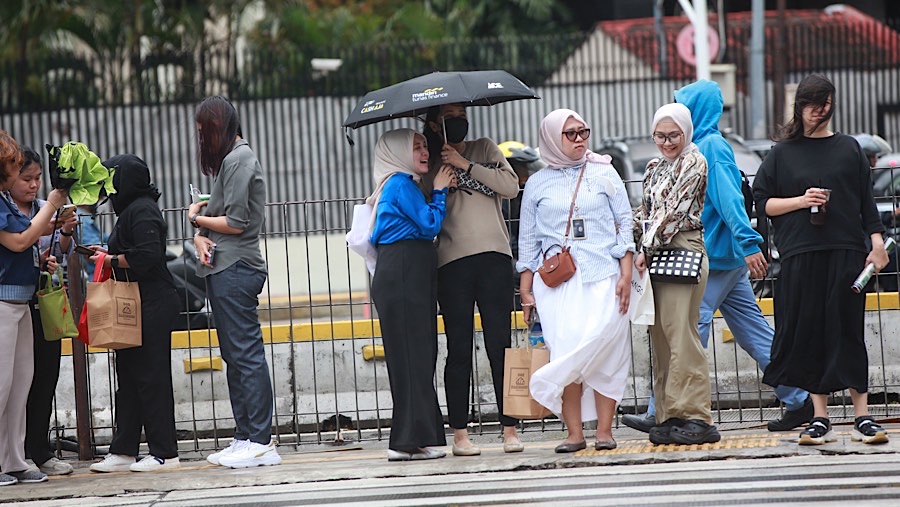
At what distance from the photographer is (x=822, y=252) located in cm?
673

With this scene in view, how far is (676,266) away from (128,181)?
9.74 feet

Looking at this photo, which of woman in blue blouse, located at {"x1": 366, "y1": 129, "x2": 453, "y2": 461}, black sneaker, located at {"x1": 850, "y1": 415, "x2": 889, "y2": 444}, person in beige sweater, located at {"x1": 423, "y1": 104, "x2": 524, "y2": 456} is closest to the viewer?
black sneaker, located at {"x1": 850, "y1": 415, "x2": 889, "y2": 444}

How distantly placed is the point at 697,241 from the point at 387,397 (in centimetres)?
286

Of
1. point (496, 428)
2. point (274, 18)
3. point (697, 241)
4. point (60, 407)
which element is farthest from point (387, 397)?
point (274, 18)

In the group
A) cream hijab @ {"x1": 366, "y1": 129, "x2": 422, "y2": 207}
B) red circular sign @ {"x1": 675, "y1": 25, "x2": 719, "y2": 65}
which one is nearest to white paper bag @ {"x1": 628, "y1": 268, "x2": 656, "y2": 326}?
cream hijab @ {"x1": 366, "y1": 129, "x2": 422, "y2": 207}

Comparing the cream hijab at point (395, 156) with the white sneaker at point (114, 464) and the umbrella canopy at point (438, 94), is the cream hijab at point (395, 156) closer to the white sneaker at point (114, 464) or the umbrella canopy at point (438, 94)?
the umbrella canopy at point (438, 94)

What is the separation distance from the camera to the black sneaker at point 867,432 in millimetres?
6617

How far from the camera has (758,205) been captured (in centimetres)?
701

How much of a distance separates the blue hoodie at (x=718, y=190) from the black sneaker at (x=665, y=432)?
958mm

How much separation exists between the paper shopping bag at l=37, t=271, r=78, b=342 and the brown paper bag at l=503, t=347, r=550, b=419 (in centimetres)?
238

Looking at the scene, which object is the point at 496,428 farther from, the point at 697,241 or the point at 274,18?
the point at 274,18

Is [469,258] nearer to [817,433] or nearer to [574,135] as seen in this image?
[574,135]

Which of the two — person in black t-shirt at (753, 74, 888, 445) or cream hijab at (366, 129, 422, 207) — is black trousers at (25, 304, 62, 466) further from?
person in black t-shirt at (753, 74, 888, 445)

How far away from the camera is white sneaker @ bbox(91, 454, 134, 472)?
730cm
